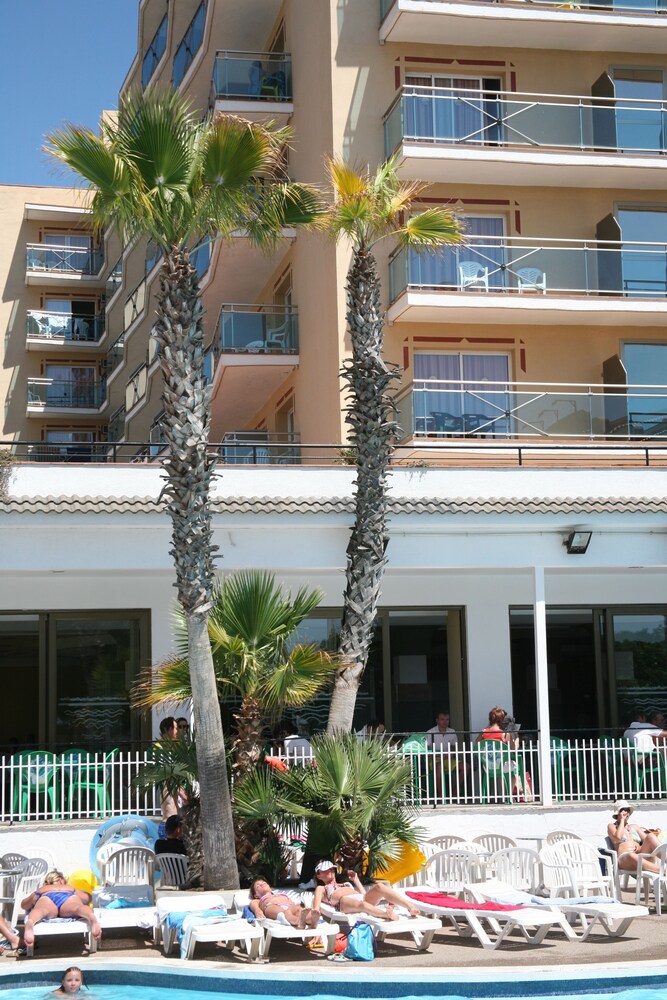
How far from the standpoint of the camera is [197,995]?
35.9 ft

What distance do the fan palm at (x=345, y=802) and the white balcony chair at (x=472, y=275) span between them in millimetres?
13669

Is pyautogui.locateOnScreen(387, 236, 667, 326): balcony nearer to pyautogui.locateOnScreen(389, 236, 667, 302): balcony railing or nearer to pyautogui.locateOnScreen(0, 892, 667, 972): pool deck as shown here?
pyautogui.locateOnScreen(389, 236, 667, 302): balcony railing

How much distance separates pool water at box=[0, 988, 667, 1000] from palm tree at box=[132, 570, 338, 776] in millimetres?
3057

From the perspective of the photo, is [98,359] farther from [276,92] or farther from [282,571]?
[282,571]

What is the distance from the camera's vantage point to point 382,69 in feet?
86.4

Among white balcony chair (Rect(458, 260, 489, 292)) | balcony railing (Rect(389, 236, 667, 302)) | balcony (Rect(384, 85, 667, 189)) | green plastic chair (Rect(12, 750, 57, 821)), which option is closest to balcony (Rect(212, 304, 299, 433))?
balcony railing (Rect(389, 236, 667, 302))

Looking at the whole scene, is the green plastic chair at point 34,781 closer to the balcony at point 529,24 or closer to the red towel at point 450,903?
the red towel at point 450,903

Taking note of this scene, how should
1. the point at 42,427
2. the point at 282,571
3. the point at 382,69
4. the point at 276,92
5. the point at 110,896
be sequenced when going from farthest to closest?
1. the point at 42,427
2. the point at 276,92
3. the point at 382,69
4. the point at 282,571
5. the point at 110,896

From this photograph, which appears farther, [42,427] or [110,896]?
[42,427]

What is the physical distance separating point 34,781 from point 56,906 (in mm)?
4677

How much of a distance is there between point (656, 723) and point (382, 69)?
14.3 m

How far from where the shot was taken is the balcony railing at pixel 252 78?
28203 mm

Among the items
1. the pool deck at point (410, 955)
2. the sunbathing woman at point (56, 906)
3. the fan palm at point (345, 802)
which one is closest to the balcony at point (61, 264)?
the fan palm at point (345, 802)

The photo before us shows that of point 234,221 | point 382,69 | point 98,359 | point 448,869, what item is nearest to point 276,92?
point 382,69
